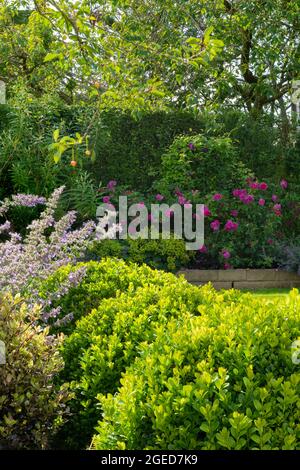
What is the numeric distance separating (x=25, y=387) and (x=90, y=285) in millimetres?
1379

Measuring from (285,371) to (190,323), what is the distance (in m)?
0.59

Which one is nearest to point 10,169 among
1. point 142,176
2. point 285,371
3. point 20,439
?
point 142,176

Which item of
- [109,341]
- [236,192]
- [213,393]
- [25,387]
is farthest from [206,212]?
[213,393]

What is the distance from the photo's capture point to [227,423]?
2547 millimetres

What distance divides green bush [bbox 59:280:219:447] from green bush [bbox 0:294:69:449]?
0.64ft

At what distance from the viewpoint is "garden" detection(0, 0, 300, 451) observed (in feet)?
9.03

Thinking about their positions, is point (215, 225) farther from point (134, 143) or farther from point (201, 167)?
point (134, 143)

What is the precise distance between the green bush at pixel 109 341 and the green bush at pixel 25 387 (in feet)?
0.64

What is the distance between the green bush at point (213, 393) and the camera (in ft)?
8.32

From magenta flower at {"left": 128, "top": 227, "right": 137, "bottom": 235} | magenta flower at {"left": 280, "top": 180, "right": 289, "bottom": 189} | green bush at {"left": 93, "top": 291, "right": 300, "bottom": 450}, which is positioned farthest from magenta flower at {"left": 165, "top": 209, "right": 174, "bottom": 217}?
green bush at {"left": 93, "top": 291, "right": 300, "bottom": 450}

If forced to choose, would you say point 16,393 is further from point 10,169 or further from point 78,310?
point 10,169

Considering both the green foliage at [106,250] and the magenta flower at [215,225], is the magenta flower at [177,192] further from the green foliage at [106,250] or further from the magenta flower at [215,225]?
the green foliage at [106,250]

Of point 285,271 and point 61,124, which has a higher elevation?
point 61,124

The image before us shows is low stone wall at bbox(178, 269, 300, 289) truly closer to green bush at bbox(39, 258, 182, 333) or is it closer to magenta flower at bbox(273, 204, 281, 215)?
magenta flower at bbox(273, 204, 281, 215)
